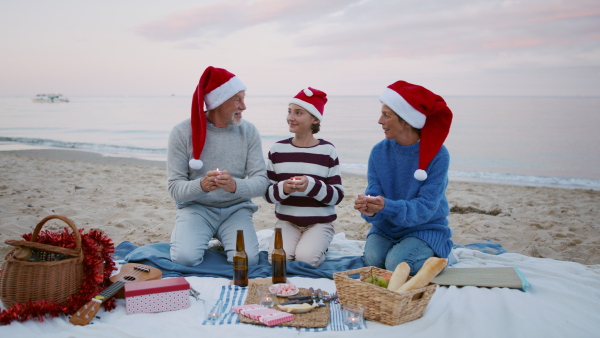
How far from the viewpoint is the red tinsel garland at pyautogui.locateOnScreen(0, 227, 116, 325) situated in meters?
2.66

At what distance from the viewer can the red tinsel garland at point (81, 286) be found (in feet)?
8.72

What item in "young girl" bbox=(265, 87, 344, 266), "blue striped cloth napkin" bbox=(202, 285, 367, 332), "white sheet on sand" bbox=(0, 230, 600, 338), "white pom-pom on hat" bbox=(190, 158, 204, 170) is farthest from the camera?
"young girl" bbox=(265, 87, 344, 266)

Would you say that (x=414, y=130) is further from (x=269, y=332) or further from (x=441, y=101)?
(x=269, y=332)

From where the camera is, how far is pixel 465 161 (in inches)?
555

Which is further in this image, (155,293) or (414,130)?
(414,130)

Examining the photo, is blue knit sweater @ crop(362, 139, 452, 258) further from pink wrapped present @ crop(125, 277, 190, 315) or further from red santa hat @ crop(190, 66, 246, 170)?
pink wrapped present @ crop(125, 277, 190, 315)

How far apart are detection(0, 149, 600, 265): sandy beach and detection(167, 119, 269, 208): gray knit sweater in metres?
1.20

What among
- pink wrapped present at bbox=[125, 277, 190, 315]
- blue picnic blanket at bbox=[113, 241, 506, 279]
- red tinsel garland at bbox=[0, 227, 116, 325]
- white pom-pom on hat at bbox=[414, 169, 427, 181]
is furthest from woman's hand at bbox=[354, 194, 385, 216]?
red tinsel garland at bbox=[0, 227, 116, 325]

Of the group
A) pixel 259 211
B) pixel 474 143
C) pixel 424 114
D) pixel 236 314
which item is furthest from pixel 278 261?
pixel 474 143

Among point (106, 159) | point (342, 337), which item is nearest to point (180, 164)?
point (342, 337)

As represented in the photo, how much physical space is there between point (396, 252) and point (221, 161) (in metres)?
1.74

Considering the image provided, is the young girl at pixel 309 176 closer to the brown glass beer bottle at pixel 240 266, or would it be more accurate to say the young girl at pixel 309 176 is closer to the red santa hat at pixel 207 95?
the red santa hat at pixel 207 95

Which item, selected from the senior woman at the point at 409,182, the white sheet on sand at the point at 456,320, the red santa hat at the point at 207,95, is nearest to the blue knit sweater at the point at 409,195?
the senior woman at the point at 409,182

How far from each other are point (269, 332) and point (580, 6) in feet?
40.0
